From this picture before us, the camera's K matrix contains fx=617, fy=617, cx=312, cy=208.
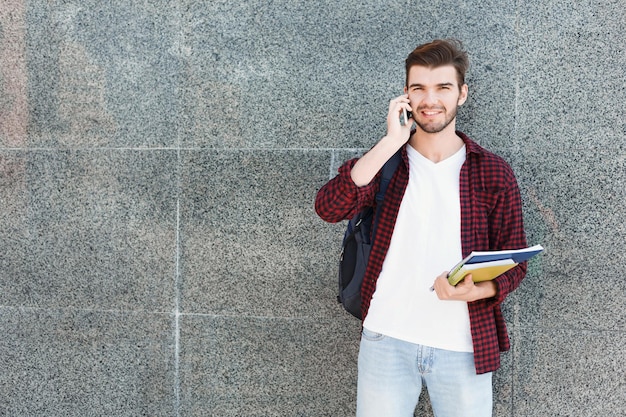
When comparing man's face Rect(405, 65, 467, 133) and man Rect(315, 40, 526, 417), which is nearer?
man Rect(315, 40, 526, 417)

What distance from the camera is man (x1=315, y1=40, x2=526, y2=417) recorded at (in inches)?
96.7

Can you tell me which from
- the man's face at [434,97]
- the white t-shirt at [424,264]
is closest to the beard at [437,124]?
the man's face at [434,97]

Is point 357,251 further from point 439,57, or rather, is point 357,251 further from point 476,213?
point 439,57

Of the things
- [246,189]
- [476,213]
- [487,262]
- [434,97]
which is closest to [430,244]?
[476,213]

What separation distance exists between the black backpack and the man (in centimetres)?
7

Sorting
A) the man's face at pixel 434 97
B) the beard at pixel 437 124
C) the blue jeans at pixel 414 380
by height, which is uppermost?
the man's face at pixel 434 97

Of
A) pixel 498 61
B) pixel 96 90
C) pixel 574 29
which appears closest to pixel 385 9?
pixel 498 61

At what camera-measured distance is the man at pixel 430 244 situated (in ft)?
8.05

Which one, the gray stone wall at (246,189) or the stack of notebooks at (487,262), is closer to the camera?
the stack of notebooks at (487,262)

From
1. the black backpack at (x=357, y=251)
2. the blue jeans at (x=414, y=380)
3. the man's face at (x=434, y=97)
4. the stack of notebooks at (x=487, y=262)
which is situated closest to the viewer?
the stack of notebooks at (x=487, y=262)

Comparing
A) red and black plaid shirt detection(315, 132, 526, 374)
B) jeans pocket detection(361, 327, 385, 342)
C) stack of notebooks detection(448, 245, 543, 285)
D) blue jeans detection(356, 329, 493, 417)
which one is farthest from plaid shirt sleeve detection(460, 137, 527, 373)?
jeans pocket detection(361, 327, 385, 342)

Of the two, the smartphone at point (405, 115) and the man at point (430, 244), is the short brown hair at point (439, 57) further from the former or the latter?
the smartphone at point (405, 115)

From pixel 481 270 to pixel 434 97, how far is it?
2.51 ft

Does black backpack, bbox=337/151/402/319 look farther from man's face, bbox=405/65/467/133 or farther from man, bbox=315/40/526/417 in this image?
man's face, bbox=405/65/467/133
